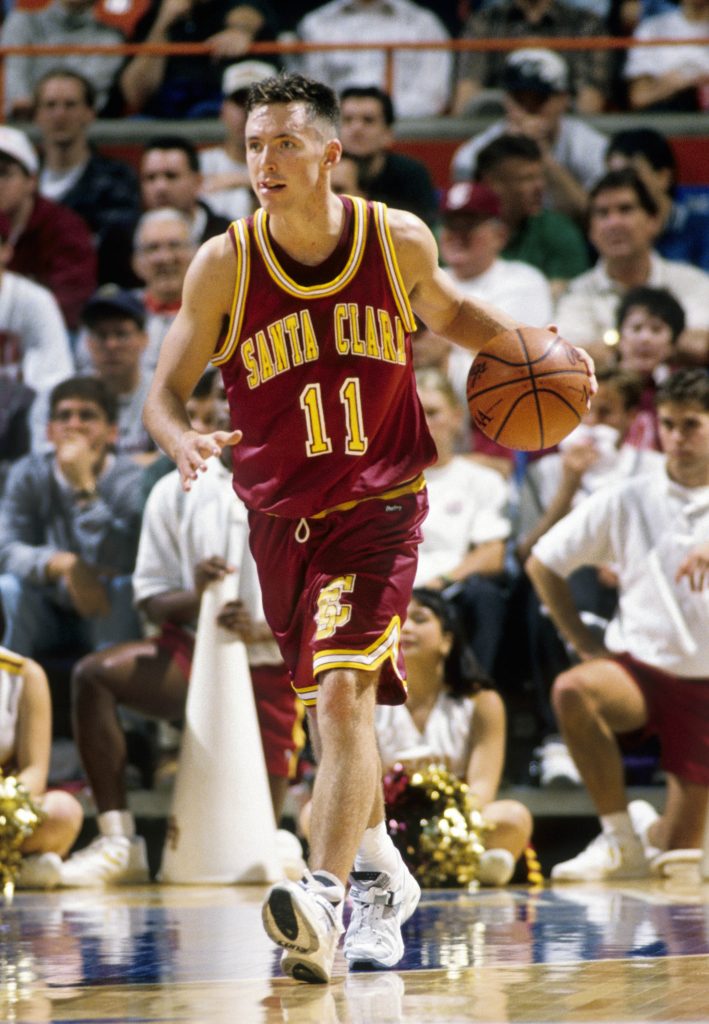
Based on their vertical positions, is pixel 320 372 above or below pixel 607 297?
below

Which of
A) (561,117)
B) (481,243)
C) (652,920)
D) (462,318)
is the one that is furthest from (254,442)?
(561,117)

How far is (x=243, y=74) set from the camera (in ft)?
36.3

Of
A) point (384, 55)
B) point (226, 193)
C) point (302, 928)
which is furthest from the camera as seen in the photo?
point (384, 55)

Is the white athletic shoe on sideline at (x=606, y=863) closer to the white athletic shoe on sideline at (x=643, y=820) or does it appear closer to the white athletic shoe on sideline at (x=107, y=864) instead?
the white athletic shoe on sideline at (x=643, y=820)

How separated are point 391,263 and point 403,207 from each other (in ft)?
18.5

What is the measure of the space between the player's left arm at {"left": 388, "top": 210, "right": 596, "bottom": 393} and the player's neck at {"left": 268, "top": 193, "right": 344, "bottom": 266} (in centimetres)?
17

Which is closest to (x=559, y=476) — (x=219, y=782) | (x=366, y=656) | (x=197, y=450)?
(x=219, y=782)

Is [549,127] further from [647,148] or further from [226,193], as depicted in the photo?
[226,193]

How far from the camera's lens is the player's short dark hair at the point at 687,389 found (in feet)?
22.8

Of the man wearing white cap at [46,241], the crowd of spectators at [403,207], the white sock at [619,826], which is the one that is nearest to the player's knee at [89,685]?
the crowd of spectators at [403,207]

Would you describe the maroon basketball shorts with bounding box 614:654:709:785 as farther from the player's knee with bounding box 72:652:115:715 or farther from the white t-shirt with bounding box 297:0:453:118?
the white t-shirt with bounding box 297:0:453:118

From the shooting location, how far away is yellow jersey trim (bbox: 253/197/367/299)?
4.54 m

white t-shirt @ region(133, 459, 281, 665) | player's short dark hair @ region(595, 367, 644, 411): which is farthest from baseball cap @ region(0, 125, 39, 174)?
player's short dark hair @ region(595, 367, 644, 411)

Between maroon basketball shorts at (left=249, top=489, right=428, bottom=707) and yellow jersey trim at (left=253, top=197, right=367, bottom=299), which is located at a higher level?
yellow jersey trim at (left=253, top=197, right=367, bottom=299)
